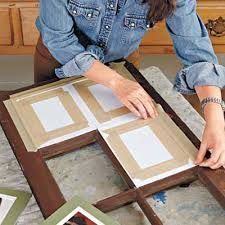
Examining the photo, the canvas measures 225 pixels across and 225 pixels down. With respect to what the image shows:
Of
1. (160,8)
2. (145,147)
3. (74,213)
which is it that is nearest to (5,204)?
(74,213)

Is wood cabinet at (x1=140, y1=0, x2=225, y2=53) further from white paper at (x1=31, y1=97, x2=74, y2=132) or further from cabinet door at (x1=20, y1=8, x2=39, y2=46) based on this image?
white paper at (x1=31, y1=97, x2=74, y2=132)

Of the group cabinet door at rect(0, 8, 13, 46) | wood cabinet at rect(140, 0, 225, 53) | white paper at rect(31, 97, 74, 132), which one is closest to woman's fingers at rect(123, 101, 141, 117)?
white paper at rect(31, 97, 74, 132)

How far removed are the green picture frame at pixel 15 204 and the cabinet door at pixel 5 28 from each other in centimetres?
77

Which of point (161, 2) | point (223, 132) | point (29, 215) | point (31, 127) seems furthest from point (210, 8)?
point (29, 215)

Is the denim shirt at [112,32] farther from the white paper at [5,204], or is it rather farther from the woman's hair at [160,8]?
the white paper at [5,204]

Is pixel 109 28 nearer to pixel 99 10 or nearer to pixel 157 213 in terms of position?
pixel 99 10

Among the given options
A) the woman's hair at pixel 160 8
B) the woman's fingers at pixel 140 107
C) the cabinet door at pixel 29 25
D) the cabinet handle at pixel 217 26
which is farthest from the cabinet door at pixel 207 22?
the woman's fingers at pixel 140 107

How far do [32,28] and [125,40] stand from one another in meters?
0.54

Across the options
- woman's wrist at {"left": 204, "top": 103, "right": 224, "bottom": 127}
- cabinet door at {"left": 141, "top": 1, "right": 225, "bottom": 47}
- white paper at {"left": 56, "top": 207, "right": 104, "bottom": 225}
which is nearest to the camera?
white paper at {"left": 56, "top": 207, "right": 104, "bottom": 225}

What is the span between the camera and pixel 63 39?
113 cm

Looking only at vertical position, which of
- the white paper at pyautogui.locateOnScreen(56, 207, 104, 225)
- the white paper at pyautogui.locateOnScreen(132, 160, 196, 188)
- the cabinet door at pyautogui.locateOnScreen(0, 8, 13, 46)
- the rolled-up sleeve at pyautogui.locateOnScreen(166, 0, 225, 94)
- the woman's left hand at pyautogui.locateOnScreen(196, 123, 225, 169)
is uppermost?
the rolled-up sleeve at pyautogui.locateOnScreen(166, 0, 225, 94)

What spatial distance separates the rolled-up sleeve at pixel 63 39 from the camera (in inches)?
43.1

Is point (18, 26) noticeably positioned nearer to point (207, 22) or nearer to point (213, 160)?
point (207, 22)

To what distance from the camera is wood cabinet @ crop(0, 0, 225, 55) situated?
161 centimetres
